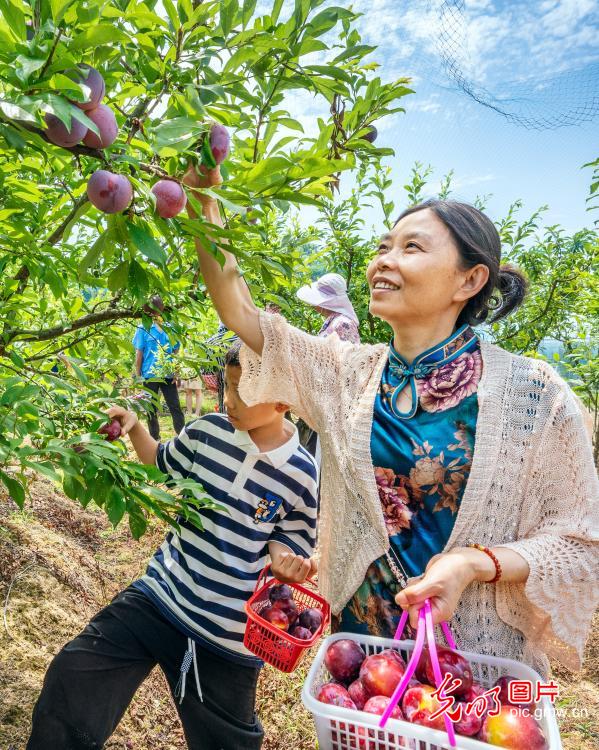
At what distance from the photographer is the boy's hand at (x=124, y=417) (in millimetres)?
1453

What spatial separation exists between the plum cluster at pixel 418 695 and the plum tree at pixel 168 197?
2.41 feet

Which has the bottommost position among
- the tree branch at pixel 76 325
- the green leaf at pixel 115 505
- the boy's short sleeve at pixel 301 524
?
the green leaf at pixel 115 505

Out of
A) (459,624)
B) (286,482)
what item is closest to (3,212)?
(286,482)

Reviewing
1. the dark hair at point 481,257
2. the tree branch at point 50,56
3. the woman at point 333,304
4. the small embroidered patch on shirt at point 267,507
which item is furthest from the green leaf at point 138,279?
the woman at point 333,304

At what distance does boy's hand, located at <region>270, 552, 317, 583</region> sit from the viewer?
1406mm

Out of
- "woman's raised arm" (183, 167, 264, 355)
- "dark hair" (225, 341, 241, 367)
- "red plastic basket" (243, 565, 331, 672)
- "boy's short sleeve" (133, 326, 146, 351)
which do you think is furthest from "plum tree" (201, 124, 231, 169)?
"boy's short sleeve" (133, 326, 146, 351)

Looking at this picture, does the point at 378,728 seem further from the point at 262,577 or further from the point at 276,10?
the point at 276,10

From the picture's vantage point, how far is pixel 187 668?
4.69 ft

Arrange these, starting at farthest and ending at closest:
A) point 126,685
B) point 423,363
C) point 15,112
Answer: point 126,685
point 423,363
point 15,112

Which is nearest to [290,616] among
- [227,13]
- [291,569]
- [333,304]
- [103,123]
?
[291,569]

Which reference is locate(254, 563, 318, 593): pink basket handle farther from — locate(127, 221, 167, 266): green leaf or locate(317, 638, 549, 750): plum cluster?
locate(127, 221, 167, 266): green leaf

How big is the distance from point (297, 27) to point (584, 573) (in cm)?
106

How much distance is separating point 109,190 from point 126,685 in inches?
50.0

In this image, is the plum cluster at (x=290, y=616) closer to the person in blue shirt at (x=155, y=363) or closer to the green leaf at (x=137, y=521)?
the green leaf at (x=137, y=521)
